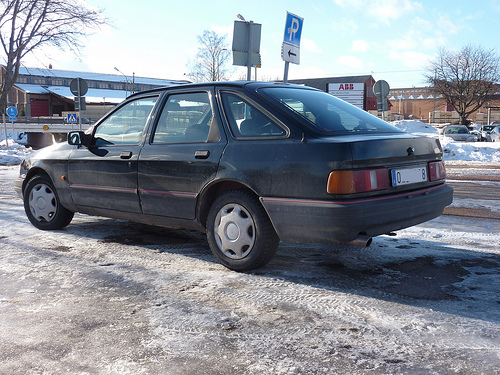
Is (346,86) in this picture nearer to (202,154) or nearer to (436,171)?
(436,171)

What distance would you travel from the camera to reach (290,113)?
4.01 metres

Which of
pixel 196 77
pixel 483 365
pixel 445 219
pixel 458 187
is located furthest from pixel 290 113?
pixel 196 77

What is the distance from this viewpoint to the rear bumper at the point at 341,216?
3.55 metres

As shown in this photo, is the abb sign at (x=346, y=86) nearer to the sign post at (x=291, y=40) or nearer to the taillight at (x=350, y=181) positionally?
the sign post at (x=291, y=40)

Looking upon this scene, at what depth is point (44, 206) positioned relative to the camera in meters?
5.98

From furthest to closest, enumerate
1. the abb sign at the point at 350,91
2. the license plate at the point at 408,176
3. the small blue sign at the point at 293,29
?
the abb sign at the point at 350,91, the small blue sign at the point at 293,29, the license plate at the point at 408,176

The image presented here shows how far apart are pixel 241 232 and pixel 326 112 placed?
122 cm

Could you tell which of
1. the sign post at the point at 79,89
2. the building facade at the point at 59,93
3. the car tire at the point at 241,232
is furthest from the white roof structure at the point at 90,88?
the car tire at the point at 241,232

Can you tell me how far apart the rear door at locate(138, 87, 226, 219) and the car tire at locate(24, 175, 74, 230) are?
1589 mm

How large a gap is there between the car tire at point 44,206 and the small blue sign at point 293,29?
272 inches

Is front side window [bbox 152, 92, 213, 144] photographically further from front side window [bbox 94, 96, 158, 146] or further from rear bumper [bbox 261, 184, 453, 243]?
rear bumper [bbox 261, 184, 453, 243]

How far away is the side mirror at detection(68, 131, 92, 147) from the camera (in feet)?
17.7

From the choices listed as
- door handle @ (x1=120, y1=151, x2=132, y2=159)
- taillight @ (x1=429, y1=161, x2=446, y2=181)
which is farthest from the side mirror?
taillight @ (x1=429, y1=161, x2=446, y2=181)

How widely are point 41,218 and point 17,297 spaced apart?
2587mm
